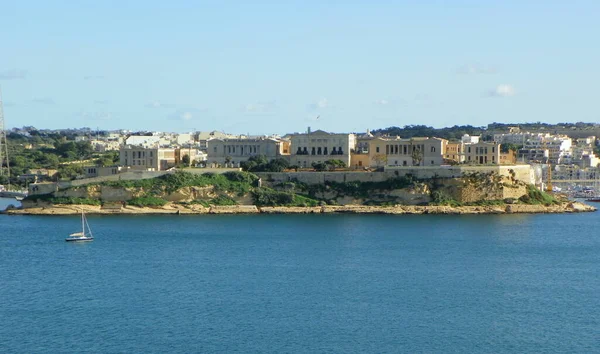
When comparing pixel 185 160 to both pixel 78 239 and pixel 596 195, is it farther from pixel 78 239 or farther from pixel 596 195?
pixel 596 195

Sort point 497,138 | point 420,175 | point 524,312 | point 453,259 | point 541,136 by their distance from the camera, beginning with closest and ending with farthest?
point 524,312
point 453,259
point 420,175
point 541,136
point 497,138

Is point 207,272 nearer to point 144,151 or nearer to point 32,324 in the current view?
point 32,324

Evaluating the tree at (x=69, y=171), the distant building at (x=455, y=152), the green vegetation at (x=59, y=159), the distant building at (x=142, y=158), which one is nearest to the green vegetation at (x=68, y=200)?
the distant building at (x=142, y=158)

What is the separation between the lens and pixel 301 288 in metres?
28.7

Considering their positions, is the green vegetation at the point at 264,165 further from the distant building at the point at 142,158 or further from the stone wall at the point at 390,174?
→ the distant building at the point at 142,158

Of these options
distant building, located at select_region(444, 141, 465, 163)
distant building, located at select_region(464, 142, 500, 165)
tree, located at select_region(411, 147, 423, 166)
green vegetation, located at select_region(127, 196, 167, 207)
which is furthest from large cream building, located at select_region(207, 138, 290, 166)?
distant building, located at select_region(464, 142, 500, 165)

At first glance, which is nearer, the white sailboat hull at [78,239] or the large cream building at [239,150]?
the white sailboat hull at [78,239]

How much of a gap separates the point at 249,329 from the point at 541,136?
3041 inches

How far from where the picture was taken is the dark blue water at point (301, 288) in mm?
22844

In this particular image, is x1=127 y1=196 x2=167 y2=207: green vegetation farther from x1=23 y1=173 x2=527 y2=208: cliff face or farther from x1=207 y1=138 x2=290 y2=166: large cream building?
x1=207 y1=138 x2=290 y2=166: large cream building

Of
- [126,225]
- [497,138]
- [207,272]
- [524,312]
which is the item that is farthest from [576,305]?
[497,138]

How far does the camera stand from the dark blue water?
22844 mm

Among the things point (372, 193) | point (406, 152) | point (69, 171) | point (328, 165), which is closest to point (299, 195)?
point (328, 165)

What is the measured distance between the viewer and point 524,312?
25.7 m
